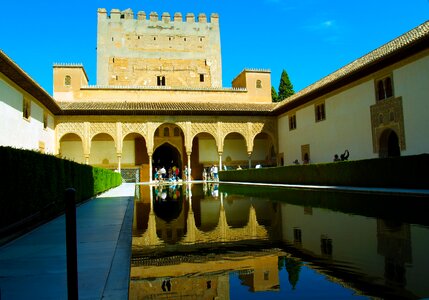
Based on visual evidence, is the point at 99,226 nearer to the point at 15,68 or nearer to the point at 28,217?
the point at 28,217

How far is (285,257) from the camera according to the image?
3.87 metres

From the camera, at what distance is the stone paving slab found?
2.70 meters

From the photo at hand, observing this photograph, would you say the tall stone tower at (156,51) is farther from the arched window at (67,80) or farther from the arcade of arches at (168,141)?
the arcade of arches at (168,141)

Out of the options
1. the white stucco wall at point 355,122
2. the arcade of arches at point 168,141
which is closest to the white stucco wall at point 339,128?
the white stucco wall at point 355,122

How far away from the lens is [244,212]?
26.0 feet

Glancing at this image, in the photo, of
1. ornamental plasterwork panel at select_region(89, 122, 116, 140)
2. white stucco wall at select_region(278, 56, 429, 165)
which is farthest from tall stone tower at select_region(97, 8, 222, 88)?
white stucco wall at select_region(278, 56, 429, 165)

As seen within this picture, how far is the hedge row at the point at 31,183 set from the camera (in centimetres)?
545


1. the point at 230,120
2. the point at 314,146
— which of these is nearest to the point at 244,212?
the point at 314,146

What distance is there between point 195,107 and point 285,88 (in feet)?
62.2

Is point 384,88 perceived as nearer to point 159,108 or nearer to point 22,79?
point 159,108

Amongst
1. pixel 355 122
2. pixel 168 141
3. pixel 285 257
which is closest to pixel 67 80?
pixel 168 141

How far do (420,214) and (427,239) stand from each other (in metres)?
2.43

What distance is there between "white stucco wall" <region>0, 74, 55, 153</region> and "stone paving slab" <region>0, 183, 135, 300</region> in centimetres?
1143

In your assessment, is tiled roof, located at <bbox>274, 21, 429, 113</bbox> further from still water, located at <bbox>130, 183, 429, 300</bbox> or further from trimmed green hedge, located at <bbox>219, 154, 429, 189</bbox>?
still water, located at <bbox>130, 183, 429, 300</bbox>
